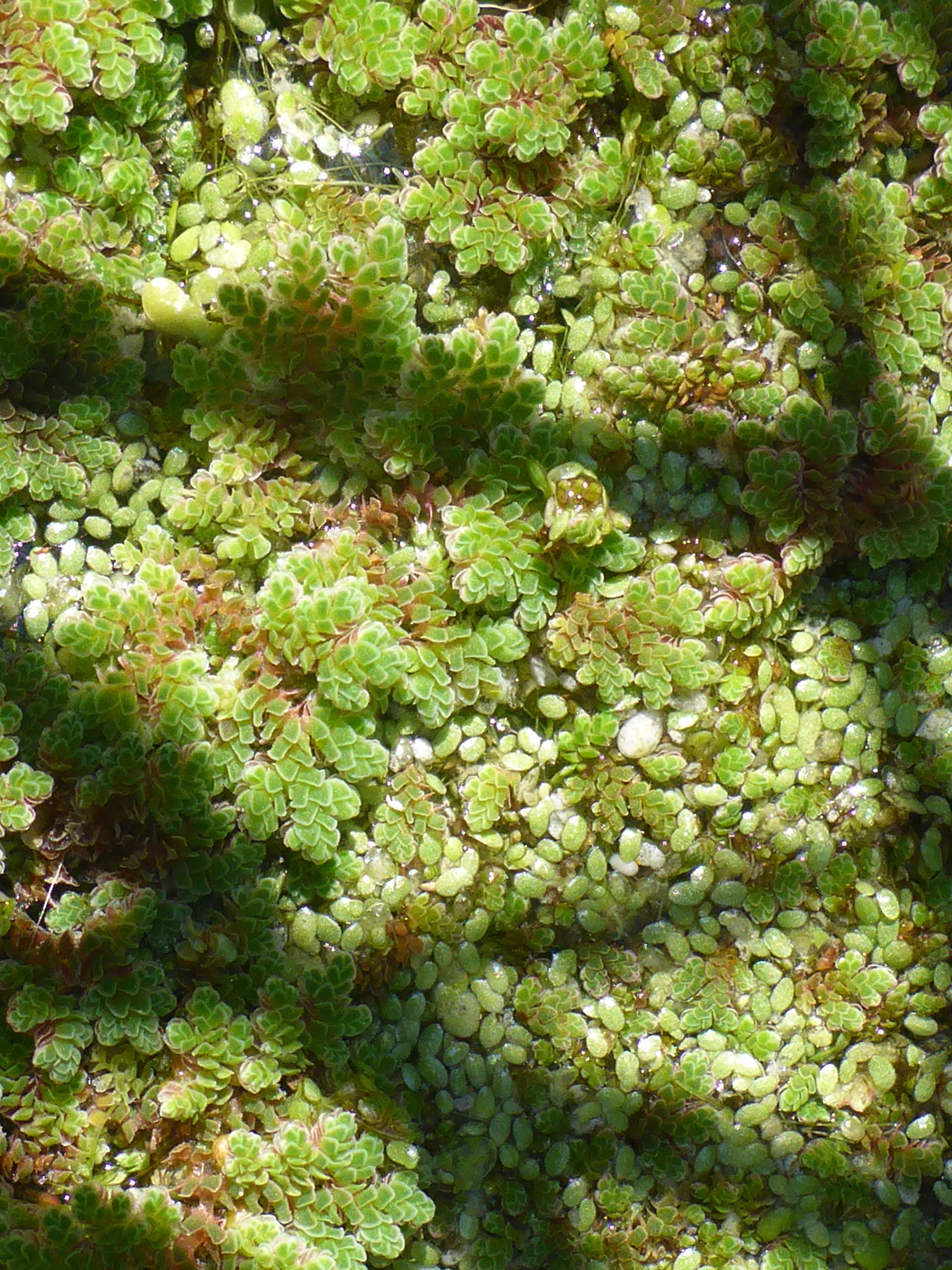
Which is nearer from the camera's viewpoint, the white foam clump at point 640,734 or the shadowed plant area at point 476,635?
the shadowed plant area at point 476,635

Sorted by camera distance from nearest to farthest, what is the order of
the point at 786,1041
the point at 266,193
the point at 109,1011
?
the point at 109,1011
the point at 266,193
the point at 786,1041

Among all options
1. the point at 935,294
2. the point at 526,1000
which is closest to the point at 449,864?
the point at 526,1000

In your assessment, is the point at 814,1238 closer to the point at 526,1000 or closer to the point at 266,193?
the point at 526,1000

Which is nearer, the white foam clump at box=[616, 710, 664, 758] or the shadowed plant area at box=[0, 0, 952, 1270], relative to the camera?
the shadowed plant area at box=[0, 0, 952, 1270]
